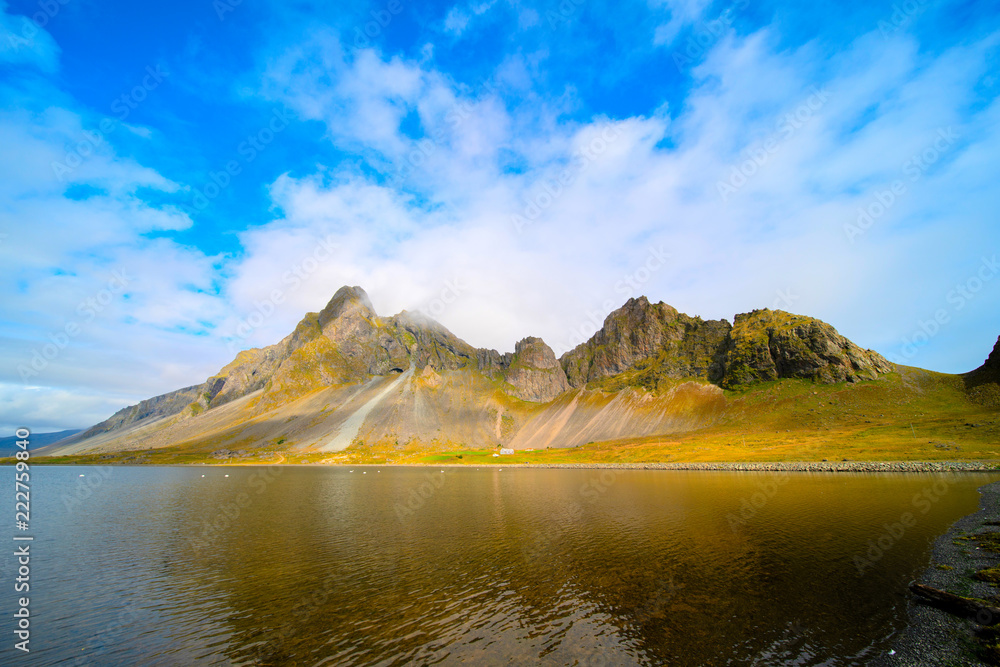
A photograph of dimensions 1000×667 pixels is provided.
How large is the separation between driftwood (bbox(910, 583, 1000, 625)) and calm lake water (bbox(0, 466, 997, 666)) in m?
2.13

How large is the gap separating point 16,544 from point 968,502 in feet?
349

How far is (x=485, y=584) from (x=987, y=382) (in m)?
230

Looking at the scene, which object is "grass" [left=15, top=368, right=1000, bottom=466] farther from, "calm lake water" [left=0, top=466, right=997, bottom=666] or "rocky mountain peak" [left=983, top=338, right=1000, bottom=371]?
"calm lake water" [left=0, top=466, right=997, bottom=666]

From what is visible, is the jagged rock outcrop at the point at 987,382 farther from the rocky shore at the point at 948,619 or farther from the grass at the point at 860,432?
the rocky shore at the point at 948,619

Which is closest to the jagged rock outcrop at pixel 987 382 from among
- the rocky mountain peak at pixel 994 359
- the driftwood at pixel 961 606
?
the rocky mountain peak at pixel 994 359

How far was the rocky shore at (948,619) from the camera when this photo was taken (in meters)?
18.0

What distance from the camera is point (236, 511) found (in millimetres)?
62250

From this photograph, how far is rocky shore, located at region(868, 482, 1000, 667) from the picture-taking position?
18.0m

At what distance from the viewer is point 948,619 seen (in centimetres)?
2136

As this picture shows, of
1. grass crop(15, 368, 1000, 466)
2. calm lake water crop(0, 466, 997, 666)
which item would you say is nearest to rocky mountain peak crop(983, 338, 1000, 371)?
grass crop(15, 368, 1000, 466)

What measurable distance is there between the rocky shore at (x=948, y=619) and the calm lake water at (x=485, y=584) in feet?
3.06

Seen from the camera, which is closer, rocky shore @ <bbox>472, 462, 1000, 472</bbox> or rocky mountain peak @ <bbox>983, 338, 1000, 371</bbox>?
rocky shore @ <bbox>472, 462, 1000, 472</bbox>

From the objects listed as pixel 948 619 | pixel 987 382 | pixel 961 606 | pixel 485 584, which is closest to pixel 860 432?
pixel 987 382

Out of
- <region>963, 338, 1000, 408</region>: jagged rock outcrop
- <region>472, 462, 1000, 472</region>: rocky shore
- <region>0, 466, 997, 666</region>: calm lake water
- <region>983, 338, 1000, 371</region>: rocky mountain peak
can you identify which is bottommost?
<region>472, 462, 1000, 472</region>: rocky shore
